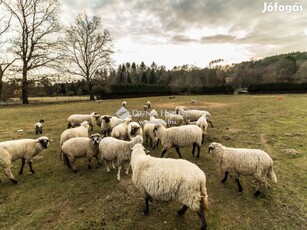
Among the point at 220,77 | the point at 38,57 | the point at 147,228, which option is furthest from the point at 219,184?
the point at 220,77

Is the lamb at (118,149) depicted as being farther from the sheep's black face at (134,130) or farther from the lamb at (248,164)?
the lamb at (248,164)

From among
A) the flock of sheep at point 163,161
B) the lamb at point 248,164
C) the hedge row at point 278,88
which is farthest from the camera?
the hedge row at point 278,88

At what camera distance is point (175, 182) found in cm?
448

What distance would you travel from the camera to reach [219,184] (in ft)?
21.6

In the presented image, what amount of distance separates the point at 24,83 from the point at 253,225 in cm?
4082

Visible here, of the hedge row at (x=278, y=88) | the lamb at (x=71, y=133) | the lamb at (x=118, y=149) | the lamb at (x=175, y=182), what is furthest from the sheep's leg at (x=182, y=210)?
the hedge row at (x=278, y=88)

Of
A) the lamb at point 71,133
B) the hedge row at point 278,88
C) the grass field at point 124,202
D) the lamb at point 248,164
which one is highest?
the hedge row at point 278,88

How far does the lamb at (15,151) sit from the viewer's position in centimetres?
678

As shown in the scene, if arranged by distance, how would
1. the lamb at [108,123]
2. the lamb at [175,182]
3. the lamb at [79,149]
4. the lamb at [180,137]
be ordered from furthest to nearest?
the lamb at [108,123]
the lamb at [180,137]
the lamb at [79,149]
the lamb at [175,182]

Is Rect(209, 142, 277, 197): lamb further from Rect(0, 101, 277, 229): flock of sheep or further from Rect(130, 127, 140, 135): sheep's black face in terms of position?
Rect(130, 127, 140, 135): sheep's black face

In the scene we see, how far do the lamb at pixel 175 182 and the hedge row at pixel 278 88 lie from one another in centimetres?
5388

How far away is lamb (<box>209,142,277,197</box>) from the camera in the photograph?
18.9 feet

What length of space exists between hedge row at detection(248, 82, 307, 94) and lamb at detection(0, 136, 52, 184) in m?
54.0

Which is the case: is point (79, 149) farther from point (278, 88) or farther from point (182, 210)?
point (278, 88)
